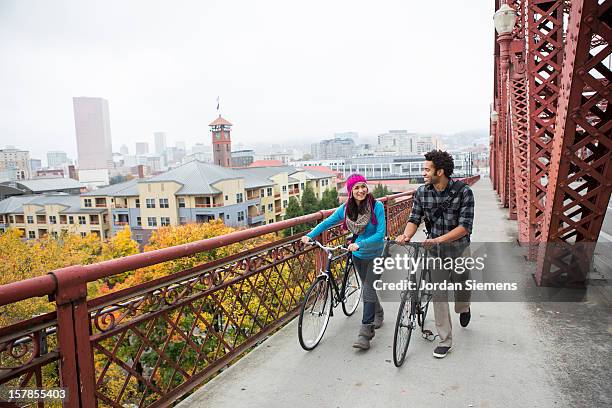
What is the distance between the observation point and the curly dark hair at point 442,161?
420 cm

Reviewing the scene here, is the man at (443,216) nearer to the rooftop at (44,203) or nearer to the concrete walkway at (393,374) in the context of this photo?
the concrete walkway at (393,374)

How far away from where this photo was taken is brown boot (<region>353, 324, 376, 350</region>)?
4543 millimetres

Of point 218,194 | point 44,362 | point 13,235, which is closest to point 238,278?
point 44,362

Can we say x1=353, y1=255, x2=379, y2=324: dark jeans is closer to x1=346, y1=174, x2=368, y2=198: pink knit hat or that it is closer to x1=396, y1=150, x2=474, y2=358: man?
x1=396, y1=150, x2=474, y2=358: man

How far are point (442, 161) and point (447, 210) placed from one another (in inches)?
19.0

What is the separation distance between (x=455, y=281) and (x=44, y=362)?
370cm

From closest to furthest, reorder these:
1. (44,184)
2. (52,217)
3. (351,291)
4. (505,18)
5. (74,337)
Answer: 1. (74,337)
2. (351,291)
3. (505,18)
4. (52,217)
5. (44,184)

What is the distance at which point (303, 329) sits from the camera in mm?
4520

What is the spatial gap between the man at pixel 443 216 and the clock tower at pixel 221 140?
102 m

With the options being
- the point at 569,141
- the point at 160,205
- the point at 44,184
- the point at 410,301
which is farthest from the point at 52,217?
the point at 569,141

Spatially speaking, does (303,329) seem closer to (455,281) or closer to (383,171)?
(455,281)

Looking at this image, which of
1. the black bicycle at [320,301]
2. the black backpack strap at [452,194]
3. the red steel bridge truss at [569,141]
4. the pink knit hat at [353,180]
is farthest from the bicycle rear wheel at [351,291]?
the red steel bridge truss at [569,141]

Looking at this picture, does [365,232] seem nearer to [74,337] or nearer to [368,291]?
[368,291]

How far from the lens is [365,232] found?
4.66 m
